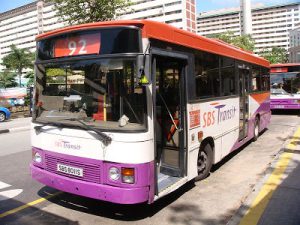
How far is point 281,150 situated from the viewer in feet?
30.4

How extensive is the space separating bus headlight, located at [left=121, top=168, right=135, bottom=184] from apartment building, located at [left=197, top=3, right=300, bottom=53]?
17135 centimetres

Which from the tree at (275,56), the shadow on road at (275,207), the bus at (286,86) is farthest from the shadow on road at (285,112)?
the tree at (275,56)

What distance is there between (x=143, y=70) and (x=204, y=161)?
123 inches

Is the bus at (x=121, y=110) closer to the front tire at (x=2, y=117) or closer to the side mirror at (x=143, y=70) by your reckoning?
the side mirror at (x=143, y=70)

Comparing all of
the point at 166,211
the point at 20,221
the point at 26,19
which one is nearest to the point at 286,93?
the point at 166,211

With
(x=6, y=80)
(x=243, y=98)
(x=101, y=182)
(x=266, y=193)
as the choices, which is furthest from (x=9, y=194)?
(x=6, y=80)

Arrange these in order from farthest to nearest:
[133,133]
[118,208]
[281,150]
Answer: [281,150]
[118,208]
[133,133]

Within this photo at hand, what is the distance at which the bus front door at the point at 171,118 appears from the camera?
595cm

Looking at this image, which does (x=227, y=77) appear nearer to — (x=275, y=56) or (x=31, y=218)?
(x=31, y=218)

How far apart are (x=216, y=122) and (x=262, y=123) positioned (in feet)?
16.8

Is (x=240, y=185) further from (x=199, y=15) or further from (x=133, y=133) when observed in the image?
(x=199, y=15)

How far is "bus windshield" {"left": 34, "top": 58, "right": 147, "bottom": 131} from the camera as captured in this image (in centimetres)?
477

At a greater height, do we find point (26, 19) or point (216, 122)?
point (26, 19)

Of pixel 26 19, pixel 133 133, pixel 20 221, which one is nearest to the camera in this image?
pixel 133 133
